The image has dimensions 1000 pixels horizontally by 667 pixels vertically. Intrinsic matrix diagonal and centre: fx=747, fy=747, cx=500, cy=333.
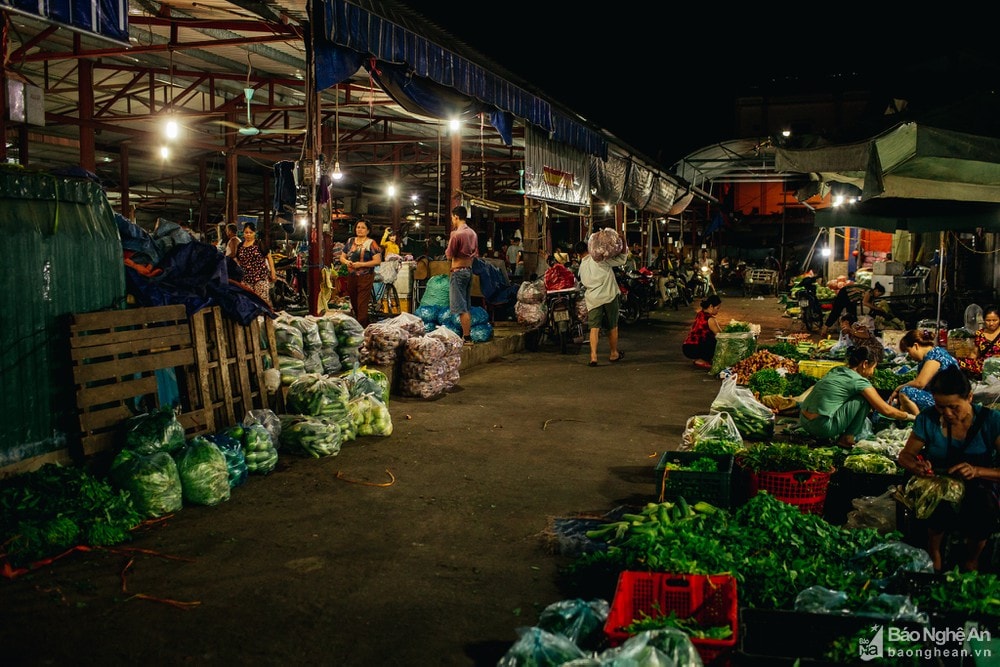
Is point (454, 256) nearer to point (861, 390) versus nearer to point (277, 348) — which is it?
point (277, 348)

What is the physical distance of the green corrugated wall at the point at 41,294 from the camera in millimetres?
5184

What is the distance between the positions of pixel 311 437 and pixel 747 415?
13.7 feet

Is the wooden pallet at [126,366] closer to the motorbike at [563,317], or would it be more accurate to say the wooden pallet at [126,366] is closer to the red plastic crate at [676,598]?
the red plastic crate at [676,598]

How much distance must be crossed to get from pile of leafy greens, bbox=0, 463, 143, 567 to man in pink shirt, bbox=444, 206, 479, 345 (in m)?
6.80

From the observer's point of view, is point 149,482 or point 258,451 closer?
point 149,482

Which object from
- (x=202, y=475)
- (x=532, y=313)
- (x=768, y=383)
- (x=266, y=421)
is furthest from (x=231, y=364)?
(x=532, y=313)

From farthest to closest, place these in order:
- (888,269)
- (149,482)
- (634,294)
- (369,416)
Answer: (634,294), (888,269), (369,416), (149,482)

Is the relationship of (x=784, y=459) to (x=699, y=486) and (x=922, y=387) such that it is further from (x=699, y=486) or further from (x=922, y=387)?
(x=922, y=387)

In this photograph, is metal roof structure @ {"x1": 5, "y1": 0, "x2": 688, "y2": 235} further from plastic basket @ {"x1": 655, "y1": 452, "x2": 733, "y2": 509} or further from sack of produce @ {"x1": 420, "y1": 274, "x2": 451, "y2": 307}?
plastic basket @ {"x1": 655, "y1": 452, "x2": 733, "y2": 509}

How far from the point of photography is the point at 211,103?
15.0 meters

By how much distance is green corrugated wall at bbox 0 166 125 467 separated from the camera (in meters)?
5.18

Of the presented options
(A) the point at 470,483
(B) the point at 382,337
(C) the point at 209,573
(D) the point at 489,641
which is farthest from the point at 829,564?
(B) the point at 382,337

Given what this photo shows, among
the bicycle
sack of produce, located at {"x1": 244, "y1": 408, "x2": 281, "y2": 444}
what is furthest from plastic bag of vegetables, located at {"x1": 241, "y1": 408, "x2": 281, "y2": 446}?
the bicycle

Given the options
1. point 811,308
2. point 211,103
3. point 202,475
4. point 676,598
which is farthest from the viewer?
point 811,308
